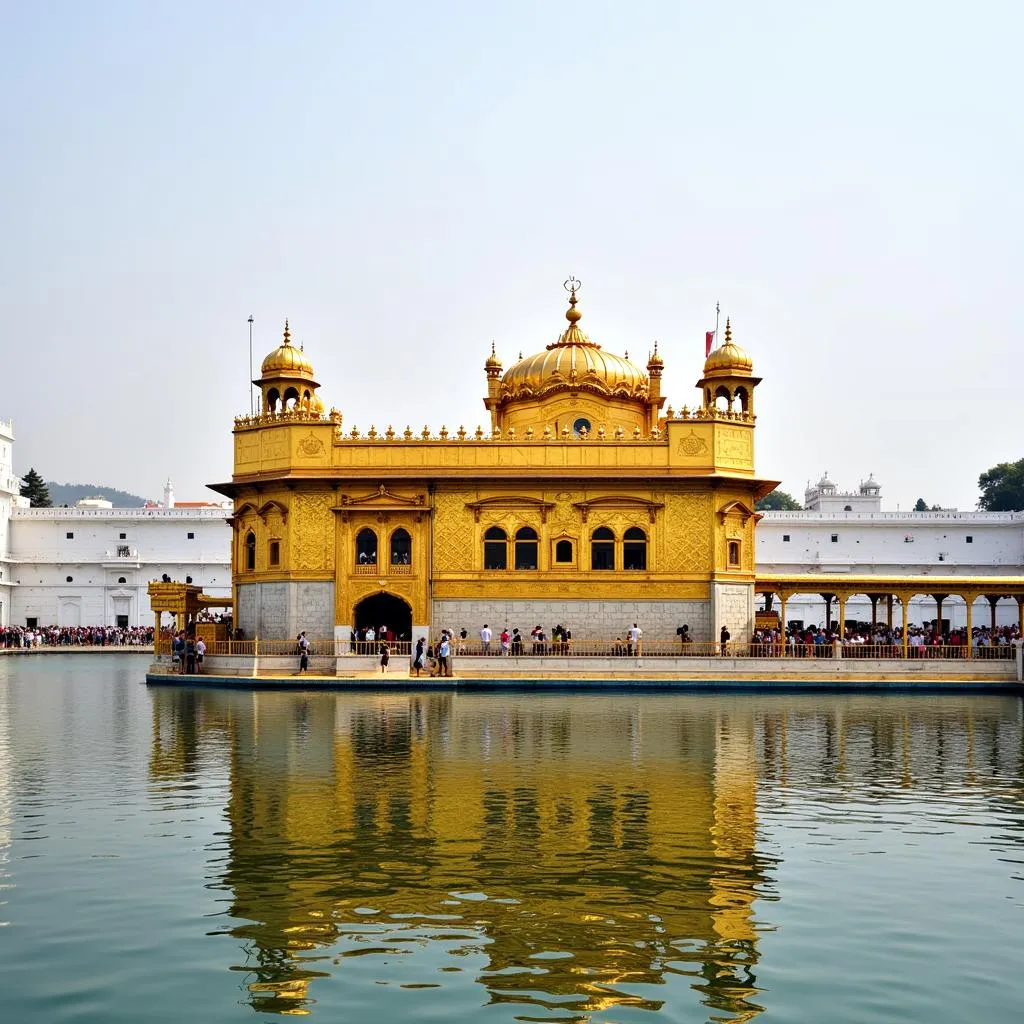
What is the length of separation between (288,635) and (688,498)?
37.3 ft

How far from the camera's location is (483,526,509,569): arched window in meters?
34.2

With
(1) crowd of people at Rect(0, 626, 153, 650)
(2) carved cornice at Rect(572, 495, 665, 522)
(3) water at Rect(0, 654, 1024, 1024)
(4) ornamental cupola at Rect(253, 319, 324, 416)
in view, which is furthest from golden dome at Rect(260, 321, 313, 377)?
(1) crowd of people at Rect(0, 626, 153, 650)

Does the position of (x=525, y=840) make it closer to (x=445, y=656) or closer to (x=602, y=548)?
(x=445, y=656)

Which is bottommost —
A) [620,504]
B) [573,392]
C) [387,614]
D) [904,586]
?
[387,614]

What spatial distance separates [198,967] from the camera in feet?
24.7

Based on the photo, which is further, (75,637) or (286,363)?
(75,637)

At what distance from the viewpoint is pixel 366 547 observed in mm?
34500

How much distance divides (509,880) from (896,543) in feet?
186

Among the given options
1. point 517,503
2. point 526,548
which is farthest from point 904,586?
point 517,503

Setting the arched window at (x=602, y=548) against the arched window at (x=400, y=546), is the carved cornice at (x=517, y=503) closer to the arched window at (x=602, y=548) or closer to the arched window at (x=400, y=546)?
the arched window at (x=602, y=548)

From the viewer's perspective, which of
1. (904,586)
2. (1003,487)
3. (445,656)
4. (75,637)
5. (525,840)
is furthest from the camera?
(1003,487)

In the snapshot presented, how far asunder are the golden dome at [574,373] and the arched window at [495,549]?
7055mm

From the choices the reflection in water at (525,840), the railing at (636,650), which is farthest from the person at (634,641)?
the reflection in water at (525,840)

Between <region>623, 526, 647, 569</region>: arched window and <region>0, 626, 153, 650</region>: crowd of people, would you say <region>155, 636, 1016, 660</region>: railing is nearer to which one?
<region>623, 526, 647, 569</region>: arched window
